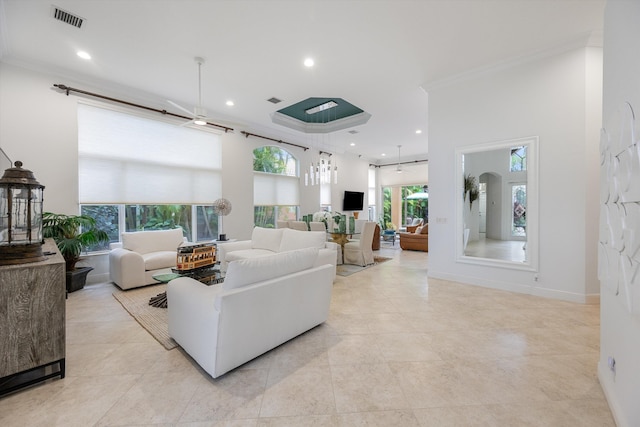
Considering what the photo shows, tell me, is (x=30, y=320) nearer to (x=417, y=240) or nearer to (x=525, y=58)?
(x=525, y=58)

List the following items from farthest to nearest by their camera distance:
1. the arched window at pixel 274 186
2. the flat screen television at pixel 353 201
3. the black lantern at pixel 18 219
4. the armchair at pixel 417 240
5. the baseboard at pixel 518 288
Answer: the flat screen television at pixel 353 201 < the armchair at pixel 417 240 < the arched window at pixel 274 186 < the baseboard at pixel 518 288 < the black lantern at pixel 18 219

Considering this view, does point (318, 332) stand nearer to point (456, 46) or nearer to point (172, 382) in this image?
point (172, 382)

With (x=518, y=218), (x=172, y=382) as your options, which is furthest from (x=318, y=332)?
(x=518, y=218)

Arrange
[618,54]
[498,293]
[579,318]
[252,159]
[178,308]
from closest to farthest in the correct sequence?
[618,54] → [178,308] → [579,318] → [498,293] → [252,159]

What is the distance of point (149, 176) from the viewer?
4801 millimetres

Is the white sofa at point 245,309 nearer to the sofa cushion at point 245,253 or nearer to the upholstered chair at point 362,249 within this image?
the sofa cushion at point 245,253

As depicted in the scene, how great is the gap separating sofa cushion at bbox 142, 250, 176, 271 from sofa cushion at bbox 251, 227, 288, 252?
1.37 metres

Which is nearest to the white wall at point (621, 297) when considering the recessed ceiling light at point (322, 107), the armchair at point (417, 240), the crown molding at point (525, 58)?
the crown molding at point (525, 58)

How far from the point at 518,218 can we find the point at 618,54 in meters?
2.82

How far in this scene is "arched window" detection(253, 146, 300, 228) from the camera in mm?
6758

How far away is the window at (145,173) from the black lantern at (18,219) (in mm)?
2662

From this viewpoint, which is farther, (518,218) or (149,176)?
(149,176)

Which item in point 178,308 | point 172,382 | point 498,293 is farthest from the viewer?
point 498,293

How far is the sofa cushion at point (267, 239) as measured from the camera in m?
4.73
